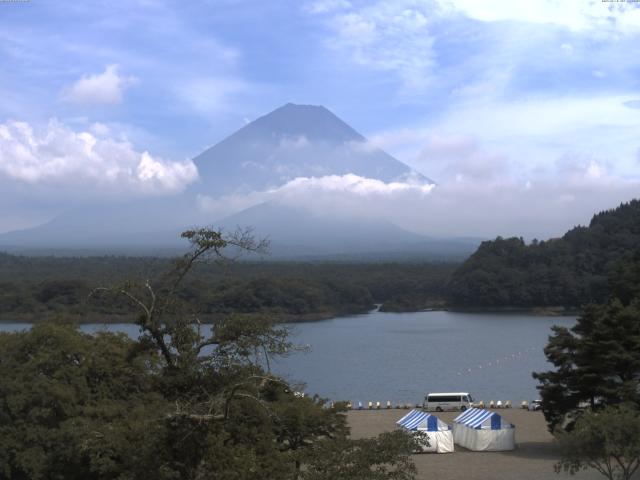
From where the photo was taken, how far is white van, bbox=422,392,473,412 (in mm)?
19281

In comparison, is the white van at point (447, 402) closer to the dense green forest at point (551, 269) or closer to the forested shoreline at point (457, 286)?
the forested shoreline at point (457, 286)

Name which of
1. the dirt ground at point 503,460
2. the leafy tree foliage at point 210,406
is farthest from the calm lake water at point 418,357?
the leafy tree foliage at point 210,406

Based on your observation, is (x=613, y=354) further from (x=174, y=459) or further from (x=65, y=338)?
(x=174, y=459)

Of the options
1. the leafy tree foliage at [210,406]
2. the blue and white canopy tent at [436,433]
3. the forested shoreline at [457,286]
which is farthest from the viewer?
the forested shoreline at [457,286]

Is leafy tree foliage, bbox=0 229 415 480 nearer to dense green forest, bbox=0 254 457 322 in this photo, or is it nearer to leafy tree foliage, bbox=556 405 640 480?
leafy tree foliage, bbox=556 405 640 480

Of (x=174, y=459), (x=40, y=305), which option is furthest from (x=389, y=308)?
(x=174, y=459)

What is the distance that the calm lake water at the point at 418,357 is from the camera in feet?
81.9

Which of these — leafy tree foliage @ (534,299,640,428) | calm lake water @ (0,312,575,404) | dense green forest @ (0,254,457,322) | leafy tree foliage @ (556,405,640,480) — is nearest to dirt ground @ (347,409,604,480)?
leafy tree foliage @ (534,299,640,428)

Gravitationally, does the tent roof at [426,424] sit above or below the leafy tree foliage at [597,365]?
below

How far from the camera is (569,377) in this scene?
44.3 feet

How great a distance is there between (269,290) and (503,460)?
35.7 meters

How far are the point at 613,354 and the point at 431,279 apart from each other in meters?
49.9

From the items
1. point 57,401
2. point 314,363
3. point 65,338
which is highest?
point 65,338

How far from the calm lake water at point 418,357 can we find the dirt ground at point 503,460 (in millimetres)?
4322
